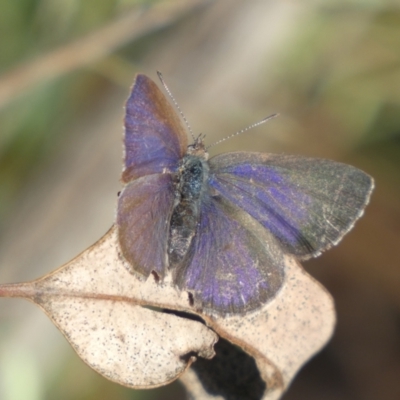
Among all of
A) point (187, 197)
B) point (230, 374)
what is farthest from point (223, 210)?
point (230, 374)

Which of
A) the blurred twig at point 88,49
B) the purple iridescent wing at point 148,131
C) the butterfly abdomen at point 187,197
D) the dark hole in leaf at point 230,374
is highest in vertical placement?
the blurred twig at point 88,49

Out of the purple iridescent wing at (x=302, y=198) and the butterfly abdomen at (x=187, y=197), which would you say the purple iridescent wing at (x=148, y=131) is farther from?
the purple iridescent wing at (x=302, y=198)

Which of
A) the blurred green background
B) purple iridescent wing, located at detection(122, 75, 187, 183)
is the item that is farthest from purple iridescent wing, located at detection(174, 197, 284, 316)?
the blurred green background

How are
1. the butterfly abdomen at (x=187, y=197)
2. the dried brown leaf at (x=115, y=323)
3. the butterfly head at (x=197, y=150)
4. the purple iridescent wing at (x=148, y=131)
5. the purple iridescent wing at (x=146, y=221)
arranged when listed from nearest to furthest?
1. the dried brown leaf at (x=115, y=323)
2. the purple iridescent wing at (x=146, y=221)
3. the purple iridescent wing at (x=148, y=131)
4. the butterfly abdomen at (x=187, y=197)
5. the butterfly head at (x=197, y=150)

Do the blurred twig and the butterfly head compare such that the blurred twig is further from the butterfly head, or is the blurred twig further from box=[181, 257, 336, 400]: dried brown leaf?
box=[181, 257, 336, 400]: dried brown leaf

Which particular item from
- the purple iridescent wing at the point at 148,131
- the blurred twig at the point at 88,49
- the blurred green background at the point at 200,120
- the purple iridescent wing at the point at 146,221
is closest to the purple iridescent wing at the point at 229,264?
the purple iridescent wing at the point at 146,221

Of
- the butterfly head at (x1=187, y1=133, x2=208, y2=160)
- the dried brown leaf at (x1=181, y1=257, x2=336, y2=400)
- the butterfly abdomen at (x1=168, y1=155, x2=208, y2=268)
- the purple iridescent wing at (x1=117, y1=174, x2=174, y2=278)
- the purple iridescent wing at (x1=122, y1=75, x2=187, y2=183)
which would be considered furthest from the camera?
the butterfly head at (x1=187, y1=133, x2=208, y2=160)
